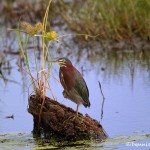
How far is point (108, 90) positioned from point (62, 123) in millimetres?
2066


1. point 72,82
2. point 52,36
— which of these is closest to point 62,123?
point 72,82

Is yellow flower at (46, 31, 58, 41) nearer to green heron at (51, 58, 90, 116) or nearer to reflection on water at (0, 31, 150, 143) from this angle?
green heron at (51, 58, 90, 116)

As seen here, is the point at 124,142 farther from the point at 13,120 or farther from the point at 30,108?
the point at 13,120

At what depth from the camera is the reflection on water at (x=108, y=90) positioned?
7.14 meters

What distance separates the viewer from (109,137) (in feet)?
21.4

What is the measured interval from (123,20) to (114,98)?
4136 millimetres

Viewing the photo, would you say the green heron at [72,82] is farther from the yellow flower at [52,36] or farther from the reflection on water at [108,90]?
the reflection on water at [108,90]

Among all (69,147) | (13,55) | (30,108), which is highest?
(13,55)

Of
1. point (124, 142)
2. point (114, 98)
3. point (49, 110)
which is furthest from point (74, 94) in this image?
point (114, 98)

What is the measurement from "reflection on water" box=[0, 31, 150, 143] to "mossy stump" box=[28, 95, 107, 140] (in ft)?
0.65

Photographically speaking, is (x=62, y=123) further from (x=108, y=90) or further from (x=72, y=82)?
(x=108, y=90)

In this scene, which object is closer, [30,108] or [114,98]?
[30,108]

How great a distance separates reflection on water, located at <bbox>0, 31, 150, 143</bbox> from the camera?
7141 millimetres

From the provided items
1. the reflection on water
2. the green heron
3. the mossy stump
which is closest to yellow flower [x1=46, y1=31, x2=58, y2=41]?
the green heron
